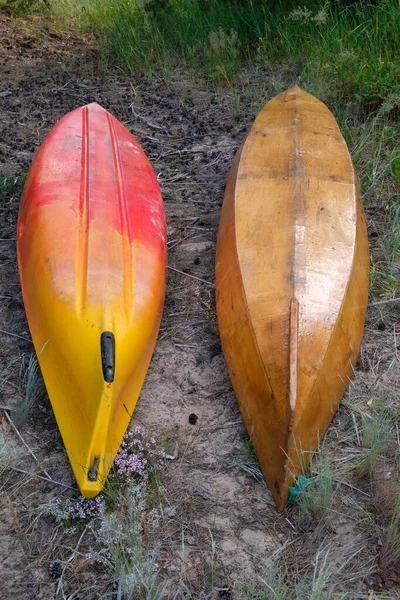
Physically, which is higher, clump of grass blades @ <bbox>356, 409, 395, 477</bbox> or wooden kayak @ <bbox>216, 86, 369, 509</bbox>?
wooden kayak @ <bbox>216, 86, 369, 509</bbox>

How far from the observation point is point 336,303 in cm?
268

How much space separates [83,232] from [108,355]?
2.63ft

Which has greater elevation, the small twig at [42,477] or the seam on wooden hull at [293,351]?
the seam on wooden hull at [293,351]

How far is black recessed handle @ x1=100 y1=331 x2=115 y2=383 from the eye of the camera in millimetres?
2453

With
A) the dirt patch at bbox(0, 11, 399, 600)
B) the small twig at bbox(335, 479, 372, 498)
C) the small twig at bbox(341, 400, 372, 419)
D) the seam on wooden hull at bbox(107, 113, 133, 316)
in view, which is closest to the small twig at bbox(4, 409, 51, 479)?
the dirt patch at bbox(0, 11, 399, 600)

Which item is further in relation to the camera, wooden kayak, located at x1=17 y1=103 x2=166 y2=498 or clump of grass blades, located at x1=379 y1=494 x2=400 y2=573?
wooden kayak, located at x1=17 y1=103 x2=166 y2=498

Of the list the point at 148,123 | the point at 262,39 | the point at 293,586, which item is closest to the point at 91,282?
the point at 293,586

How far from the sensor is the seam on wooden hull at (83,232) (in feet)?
9.04

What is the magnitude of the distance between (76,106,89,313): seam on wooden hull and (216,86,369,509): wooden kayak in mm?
634

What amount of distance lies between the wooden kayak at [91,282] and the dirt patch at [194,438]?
0.16 m

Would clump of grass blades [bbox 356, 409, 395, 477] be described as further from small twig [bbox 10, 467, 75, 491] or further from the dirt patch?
small twig [bbox 10, 467, 75, 491]

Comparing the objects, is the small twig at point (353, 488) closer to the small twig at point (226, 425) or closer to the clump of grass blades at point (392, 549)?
the clump of grass blades at point (392, 549)

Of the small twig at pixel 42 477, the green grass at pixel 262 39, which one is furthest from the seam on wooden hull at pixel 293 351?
the green grass at pixel 262 39

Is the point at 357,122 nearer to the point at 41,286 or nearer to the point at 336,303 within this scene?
the point at 336,303
